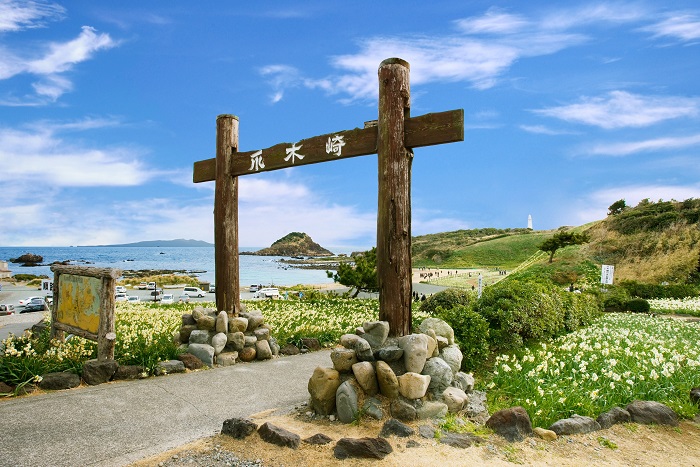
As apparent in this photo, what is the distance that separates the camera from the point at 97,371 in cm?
802

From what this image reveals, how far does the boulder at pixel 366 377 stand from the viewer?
603cm

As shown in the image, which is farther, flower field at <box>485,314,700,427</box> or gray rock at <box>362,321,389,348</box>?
gray rock at <box>362,321,389,348</box>

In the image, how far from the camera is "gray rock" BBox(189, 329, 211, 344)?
32.2ft

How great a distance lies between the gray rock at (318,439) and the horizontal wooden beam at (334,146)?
4.11 m

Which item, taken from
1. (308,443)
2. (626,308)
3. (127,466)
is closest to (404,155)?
(308,443)

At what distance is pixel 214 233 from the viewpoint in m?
10.2

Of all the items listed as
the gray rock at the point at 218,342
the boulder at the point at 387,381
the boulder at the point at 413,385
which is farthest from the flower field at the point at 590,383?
the gray rock at the point at 218,342

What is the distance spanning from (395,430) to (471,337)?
3.98 metres

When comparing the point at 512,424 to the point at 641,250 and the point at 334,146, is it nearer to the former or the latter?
the point at 334,146

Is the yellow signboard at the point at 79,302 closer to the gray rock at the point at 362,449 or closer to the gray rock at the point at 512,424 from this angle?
the gray rock at the point at 362,449

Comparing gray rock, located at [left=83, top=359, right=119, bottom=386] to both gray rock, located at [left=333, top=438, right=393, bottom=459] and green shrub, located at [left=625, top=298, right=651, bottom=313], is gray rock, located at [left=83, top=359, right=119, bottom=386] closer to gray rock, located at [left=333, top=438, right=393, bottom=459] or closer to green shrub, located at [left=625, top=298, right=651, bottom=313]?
gray rock, located at [left=333, top=438, right=393, bottom=459]

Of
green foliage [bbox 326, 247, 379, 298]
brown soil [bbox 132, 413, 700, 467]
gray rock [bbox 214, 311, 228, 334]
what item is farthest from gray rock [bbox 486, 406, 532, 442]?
green foliage [bbox 326, 247, 379, 298]

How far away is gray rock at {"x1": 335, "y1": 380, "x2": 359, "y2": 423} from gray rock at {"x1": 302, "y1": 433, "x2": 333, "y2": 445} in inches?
24.9

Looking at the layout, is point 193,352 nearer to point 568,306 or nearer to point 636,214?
point 568,306
